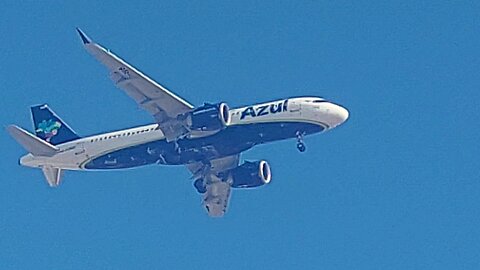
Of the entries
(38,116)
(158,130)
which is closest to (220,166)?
(158,130)

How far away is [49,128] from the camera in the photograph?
4003 inches

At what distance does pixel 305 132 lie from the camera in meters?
90.4

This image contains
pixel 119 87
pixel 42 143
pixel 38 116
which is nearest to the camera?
pixel 119 87

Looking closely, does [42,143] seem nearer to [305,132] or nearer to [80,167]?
[80,167]

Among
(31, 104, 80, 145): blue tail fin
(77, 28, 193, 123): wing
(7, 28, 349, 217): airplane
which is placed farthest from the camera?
(31, 104, 80, 145): blue tail fin

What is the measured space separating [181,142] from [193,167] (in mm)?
8606

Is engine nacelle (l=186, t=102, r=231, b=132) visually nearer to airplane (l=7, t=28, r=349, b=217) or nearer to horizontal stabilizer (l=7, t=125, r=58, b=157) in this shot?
airplane (l=7, t=28, r=349, b=217)

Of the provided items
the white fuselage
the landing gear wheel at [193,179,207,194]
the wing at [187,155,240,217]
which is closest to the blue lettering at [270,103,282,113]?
the white fuselage

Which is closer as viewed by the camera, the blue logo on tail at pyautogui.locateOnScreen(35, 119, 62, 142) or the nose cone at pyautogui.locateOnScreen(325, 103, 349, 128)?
the nose cone at pyautogui.locateOnScreen(325, 103, 349, 128)

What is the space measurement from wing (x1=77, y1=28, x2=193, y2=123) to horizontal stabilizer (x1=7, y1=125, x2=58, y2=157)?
30.0ft

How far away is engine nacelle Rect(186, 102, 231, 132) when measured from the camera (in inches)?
3541

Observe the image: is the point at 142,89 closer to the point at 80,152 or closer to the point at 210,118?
the point at 210,118

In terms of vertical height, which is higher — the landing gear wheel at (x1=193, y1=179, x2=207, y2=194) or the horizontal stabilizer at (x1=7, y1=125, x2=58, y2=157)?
the landing gear wheel at (x1=193, y1=179, x2=207, y2=194)

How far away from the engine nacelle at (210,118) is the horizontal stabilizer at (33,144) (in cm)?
1199
